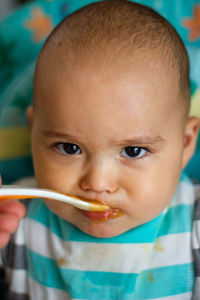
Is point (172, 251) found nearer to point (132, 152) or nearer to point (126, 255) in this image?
point (126, 255)

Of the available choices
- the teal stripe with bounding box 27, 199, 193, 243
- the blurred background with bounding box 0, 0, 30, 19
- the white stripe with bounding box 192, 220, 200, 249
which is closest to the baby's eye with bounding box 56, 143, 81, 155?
the teal stripe with bounding box 27, 199, 193, 243

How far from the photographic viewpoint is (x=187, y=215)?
889 millimetres

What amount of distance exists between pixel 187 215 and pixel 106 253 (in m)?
0.20

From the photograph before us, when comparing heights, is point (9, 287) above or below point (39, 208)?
below

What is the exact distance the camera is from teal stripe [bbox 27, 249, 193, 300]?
0.85 meters

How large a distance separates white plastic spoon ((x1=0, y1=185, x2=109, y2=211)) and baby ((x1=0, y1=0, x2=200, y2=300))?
0.02 meters

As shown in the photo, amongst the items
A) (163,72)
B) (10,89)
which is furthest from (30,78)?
(163,72)

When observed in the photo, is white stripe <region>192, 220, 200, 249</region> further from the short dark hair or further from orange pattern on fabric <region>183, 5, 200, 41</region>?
orange pattern on fabric <region>183, 5, 200, 41</region>

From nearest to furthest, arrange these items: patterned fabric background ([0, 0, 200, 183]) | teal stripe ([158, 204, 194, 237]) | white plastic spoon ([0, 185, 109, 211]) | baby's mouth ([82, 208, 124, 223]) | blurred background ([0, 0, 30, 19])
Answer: white plastic spoon ([0, 185, 109, 211]), baby's mouth ([82, 208, 124, 223]), teal stripe ([158, 204, 194, 237]), patterned fabric background ([0, 0, 200, 183]), blurred background ([0, 0, 30, 19])

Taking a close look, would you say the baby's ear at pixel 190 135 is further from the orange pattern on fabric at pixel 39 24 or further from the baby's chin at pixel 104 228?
the orange pattern on fabric at pixel 39 24

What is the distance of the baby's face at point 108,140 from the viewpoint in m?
0.70

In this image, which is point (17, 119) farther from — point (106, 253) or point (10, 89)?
point (106, 253)

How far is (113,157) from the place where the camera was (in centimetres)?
74

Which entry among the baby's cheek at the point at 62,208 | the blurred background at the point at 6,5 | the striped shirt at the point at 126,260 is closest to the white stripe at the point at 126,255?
the striped shirt at the point at 126,260
